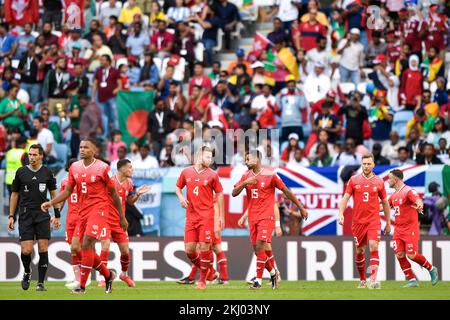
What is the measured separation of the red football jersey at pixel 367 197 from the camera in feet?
65.8

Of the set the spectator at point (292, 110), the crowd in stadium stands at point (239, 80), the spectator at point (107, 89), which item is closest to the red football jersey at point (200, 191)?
the crowd in stadium stands at point (239, 80)

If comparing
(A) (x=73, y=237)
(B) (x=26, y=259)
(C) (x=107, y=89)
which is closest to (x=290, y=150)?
(C) (x=107, y=89)

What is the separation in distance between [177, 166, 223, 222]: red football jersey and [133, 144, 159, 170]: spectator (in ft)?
26.8

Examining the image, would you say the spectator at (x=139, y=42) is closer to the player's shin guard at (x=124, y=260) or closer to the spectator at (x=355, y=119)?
the spectator at (x=355, y=119)

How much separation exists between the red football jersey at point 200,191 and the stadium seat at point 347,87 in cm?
1179

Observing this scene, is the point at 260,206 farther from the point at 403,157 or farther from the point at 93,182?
the point at 403,157

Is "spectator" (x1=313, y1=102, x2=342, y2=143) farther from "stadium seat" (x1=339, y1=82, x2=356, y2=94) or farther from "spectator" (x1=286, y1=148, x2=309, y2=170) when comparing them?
"stadium seat" (x1=339, y1=82, x2=356, y2=94)

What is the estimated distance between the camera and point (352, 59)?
102ft

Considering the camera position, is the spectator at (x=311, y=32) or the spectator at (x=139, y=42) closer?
the spectator at (x=311, y=32)

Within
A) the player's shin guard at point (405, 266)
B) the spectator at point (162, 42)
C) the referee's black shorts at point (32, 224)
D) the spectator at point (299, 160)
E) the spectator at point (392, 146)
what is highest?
the spectator at point (162, 42)

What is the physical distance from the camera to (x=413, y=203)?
20750mm

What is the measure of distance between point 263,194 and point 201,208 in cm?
115
